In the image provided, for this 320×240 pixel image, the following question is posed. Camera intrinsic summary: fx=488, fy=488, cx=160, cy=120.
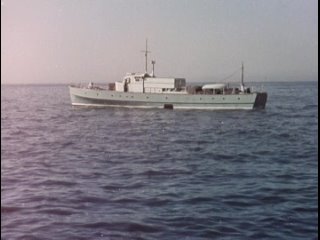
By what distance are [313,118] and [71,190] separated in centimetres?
3243

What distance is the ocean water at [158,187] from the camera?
982cm

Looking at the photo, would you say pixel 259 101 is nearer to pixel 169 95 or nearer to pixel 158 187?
pixel 169 95

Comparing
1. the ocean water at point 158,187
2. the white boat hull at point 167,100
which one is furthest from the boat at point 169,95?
the ocean water at point 158,187

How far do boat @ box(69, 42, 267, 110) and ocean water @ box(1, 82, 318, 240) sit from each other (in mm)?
20752

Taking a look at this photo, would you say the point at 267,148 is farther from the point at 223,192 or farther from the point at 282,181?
the point at 223,192

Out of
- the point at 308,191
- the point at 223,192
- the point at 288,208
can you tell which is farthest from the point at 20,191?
the point at 308,191

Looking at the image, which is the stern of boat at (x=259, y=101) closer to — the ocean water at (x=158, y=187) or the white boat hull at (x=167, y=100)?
the white boat hull at (x=167, y=100)

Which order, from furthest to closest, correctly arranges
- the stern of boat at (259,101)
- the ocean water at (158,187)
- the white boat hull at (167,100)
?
1. the stern of boat at (259,101)
2. the white boat hull at (167,100)
3. the ocean water at (158,187)

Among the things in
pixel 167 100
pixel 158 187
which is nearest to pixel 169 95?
pixel 167 100

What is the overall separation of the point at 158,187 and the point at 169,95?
3686 centimetres

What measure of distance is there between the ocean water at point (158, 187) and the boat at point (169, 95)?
20.8 meters

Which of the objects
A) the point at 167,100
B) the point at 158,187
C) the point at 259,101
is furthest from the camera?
the point at 167,100

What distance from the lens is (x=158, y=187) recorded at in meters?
13.6

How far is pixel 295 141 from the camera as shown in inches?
1008
